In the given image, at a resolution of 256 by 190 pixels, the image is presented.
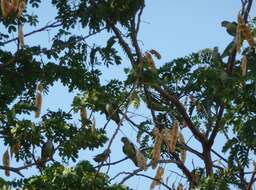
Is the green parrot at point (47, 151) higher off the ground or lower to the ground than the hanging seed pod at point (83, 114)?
lower

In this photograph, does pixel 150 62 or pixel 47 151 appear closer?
pixel 150 62

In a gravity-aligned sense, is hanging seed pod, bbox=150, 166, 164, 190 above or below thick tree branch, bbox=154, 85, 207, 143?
below

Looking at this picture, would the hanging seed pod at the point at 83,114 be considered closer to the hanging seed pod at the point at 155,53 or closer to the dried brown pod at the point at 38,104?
the dried brown pod at the point at 38,104

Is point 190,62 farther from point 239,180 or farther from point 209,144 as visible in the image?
point 239,180

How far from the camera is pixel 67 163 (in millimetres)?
5922

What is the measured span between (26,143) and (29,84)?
0.89 meters

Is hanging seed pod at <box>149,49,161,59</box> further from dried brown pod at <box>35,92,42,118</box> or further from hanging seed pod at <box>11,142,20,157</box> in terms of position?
hanging seed pod at <box>11,142,20,157</box>

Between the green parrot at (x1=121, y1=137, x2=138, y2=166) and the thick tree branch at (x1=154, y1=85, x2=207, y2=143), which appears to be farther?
the thick tree branch at (x1=154, y1=85, x2=207, y2=143)

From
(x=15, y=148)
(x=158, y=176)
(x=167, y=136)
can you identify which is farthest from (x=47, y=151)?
(x=167, y=136)

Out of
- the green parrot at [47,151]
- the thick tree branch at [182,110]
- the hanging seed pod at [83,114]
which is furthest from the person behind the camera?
the thick tree branch at [182,110]

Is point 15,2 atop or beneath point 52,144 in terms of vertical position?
atop

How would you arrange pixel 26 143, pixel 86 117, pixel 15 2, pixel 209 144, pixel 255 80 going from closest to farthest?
pixel 15 2
pixel 255 80
pixel 86 117
pixel 26 143
pixel 209 144

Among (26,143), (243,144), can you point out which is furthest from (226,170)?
(26,143)

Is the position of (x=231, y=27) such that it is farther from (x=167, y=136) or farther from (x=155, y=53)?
(x=167, y=136)
